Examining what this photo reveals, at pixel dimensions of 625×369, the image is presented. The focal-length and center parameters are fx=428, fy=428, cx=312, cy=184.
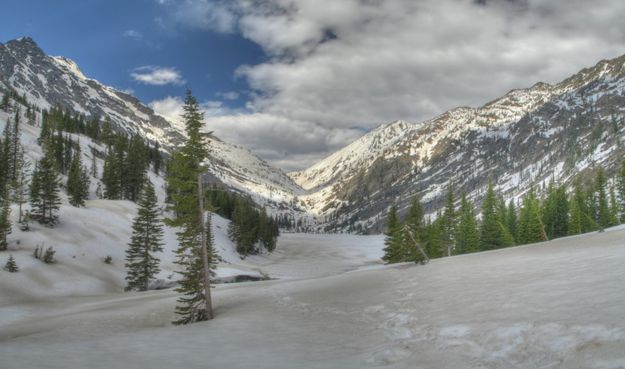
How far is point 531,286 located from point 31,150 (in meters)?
123

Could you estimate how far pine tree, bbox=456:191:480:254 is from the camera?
66625 millimetres

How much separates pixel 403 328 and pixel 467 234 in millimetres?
56307

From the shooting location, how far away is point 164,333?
20188 mm

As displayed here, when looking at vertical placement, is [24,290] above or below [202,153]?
below

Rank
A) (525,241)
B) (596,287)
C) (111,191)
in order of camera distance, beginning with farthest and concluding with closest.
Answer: (111,191) < (525,241) < (596,287)

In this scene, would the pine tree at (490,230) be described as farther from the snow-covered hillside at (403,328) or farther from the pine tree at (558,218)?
the snow-covered hillside at (403,328)

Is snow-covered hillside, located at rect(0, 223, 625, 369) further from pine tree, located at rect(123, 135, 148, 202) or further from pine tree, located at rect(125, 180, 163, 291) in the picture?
pine tree, located at rect(123, 135, 148, 202)

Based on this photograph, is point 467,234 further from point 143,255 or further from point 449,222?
point 143,255

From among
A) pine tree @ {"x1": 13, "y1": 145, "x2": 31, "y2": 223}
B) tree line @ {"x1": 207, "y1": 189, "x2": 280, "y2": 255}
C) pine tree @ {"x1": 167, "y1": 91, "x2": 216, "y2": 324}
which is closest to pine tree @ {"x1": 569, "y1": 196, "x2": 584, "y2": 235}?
pine tree @ {"x1": 167, "y1": 91, "x2": 216, "y2": 324}

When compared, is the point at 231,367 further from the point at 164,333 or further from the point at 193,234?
the point at 193,234

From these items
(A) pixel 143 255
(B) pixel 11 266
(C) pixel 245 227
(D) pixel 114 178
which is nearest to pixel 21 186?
(B) pixel 11 266

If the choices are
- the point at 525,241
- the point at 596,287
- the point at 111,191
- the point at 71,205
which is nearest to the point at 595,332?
the point at 596,287

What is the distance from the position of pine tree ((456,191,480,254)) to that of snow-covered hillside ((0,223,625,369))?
41.1m

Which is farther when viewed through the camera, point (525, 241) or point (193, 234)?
point (525, 241)
